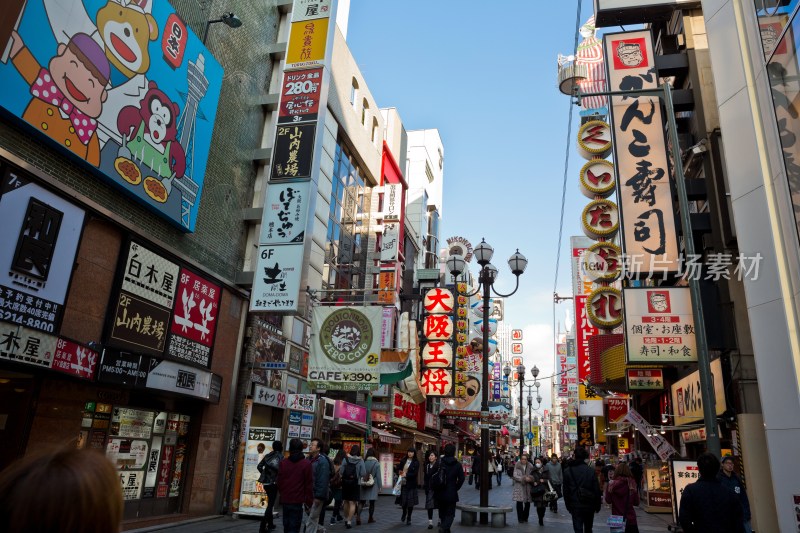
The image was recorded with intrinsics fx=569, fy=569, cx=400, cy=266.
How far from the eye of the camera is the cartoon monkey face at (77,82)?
1060 cm

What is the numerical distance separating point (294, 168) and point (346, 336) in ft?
16.6

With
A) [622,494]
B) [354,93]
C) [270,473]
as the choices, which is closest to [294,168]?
[270,473]

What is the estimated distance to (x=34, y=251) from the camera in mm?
10000

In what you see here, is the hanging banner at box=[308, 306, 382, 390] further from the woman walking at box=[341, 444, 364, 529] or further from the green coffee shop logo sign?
the woman walking at box=[341, 444, 364, 529]

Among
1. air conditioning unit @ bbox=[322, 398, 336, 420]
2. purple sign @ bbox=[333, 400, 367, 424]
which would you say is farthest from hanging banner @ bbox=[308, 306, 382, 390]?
purple sign @ bbox=[333, 400, 367, 424]

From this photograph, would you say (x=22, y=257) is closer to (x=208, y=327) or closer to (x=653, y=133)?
(x=208, y=327)

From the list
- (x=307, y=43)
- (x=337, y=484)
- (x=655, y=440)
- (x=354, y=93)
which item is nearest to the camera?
(x=337, y=484)

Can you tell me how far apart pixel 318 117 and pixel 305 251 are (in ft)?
13.3

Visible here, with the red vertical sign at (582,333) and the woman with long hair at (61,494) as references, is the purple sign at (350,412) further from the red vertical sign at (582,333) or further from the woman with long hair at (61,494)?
the woman with long hair at (61,494)

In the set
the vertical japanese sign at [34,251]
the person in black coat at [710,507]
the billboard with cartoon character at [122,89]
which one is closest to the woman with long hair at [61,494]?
the person in black coat at [710,507]

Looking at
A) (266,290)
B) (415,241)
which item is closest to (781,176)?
(266,290)

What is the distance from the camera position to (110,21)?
472 inches

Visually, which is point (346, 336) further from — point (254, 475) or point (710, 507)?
point (710, 507)

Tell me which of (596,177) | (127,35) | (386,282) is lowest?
(386,282)
